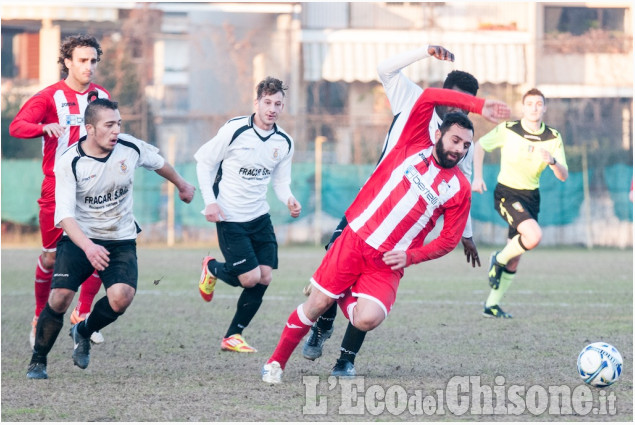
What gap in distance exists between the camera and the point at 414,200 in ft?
19.4

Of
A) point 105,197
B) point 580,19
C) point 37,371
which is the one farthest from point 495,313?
point 580,19

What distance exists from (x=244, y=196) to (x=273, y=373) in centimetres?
196

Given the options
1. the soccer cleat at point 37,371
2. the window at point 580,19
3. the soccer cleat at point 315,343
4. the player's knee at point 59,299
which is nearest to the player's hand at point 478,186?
the soccer cleat at point 315,343

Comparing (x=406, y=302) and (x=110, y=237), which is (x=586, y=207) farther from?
(x=110, y=237)

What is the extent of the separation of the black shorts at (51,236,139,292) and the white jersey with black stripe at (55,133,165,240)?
8cm

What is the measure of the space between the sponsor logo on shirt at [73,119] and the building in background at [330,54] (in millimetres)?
18805

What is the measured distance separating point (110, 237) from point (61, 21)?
24.7 metres

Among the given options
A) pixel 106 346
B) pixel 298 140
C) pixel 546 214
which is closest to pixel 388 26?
pixel 298 140

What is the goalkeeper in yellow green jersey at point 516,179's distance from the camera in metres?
9.52

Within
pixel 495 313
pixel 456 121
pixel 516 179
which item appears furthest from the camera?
pixel 516 179

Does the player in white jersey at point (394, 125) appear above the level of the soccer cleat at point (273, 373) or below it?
above

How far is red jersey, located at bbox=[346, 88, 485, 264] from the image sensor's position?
19.2 feet

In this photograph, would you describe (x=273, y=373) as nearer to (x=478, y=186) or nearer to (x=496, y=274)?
(x=478, y=186)

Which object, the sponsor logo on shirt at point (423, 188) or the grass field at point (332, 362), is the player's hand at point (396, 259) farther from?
the grass field at point (332, 362)
